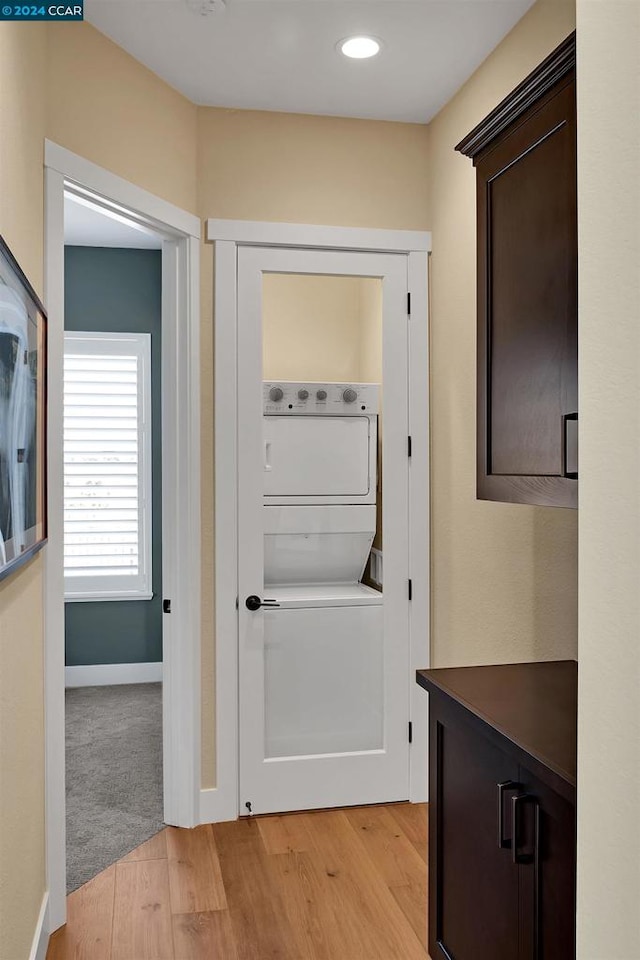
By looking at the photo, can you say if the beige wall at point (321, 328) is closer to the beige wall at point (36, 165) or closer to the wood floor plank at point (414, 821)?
the beige wall at point (36, 165)

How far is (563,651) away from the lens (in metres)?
2.38

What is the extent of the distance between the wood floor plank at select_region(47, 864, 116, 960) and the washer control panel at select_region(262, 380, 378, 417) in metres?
1.81

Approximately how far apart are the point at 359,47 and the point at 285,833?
→ 2838 millimetres

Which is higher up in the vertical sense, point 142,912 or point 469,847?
point 469,847

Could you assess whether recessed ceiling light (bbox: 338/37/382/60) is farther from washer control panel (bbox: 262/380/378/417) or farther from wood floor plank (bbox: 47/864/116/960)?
wood floor plank (bbox: 47/864/116/960)

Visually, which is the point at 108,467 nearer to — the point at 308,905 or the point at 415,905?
the point at 308,905

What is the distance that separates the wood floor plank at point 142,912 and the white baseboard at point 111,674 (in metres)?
2.52

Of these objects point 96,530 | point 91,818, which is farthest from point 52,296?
point 96,530

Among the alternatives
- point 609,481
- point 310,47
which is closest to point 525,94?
point 609,481

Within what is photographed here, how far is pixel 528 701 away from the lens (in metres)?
1.87

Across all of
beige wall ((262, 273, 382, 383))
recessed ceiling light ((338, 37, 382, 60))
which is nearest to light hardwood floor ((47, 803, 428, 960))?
beige wall ((262, 273, 382, 383))

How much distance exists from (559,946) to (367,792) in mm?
1938

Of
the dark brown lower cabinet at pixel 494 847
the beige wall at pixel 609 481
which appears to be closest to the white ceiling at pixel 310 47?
the beige wall at pixel 609 481

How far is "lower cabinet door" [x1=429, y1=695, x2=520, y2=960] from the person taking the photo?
1.67 m
